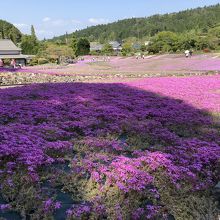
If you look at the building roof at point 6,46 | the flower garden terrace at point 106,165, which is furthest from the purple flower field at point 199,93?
the building roof at point 6,46

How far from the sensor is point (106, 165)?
366 inches

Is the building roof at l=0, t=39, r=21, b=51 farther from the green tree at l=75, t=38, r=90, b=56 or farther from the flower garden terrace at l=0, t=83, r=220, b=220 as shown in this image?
the flower garden terrace at l=0, t=83, r=220, b=220

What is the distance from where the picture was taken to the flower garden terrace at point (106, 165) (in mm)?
7247

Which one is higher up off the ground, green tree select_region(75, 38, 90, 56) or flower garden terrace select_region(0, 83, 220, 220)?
flower garden terrace select_region(0, 83, 220, 220)

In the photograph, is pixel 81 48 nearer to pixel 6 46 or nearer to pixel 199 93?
pixel 6 46

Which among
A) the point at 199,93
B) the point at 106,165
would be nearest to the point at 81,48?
the point at 199,93

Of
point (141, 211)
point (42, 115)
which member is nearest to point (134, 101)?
point (42, 115)

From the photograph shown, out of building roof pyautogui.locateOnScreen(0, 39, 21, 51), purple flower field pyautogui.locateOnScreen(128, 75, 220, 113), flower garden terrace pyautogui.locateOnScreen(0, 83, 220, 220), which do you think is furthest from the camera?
building roof pyautogui.locateOnScreen(0, 39, 21, 51)

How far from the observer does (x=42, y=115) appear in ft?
47.4

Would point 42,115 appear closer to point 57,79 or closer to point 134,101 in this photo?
point 134,101

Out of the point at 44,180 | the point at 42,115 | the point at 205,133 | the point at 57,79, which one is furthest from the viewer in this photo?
the point at 57,79

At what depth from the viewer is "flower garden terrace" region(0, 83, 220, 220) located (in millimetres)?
7247

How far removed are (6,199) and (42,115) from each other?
23.9 feet

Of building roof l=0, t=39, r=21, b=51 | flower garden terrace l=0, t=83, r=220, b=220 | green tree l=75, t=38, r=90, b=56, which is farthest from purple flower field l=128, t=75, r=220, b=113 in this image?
green tree l=75, t=38, r=90, b=56
